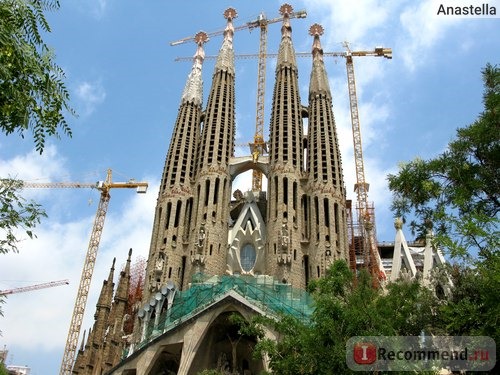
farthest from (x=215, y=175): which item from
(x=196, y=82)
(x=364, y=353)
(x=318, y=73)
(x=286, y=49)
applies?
(x=364, y=353)

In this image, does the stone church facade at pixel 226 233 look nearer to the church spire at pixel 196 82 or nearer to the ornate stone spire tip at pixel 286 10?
the church spire at pixel 196 82

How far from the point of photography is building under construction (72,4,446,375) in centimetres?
2830

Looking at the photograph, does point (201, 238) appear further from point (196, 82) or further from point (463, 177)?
point (463, 177)

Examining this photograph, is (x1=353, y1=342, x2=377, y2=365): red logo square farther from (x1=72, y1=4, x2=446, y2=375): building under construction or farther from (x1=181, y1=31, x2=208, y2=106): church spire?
(x1=181, y1=31, x2=208, y2=106): church spire

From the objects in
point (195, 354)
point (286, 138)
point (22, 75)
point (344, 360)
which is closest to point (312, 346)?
point (344, 360)

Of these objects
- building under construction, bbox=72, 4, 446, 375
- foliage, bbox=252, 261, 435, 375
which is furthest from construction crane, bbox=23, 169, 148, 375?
foliage, bbox=252, 261, 435, 375

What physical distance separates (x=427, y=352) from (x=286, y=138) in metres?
30.1

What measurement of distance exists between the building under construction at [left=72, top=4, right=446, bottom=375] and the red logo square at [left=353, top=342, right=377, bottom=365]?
1499cm

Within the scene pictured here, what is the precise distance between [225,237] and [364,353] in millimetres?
26083

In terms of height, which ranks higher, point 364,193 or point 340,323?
point 364,193

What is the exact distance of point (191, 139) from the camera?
41.1 metres

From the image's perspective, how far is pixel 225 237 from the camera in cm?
3678

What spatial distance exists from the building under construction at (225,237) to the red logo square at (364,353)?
49.2 ft

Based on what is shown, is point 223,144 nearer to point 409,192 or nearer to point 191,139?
point 191,139
